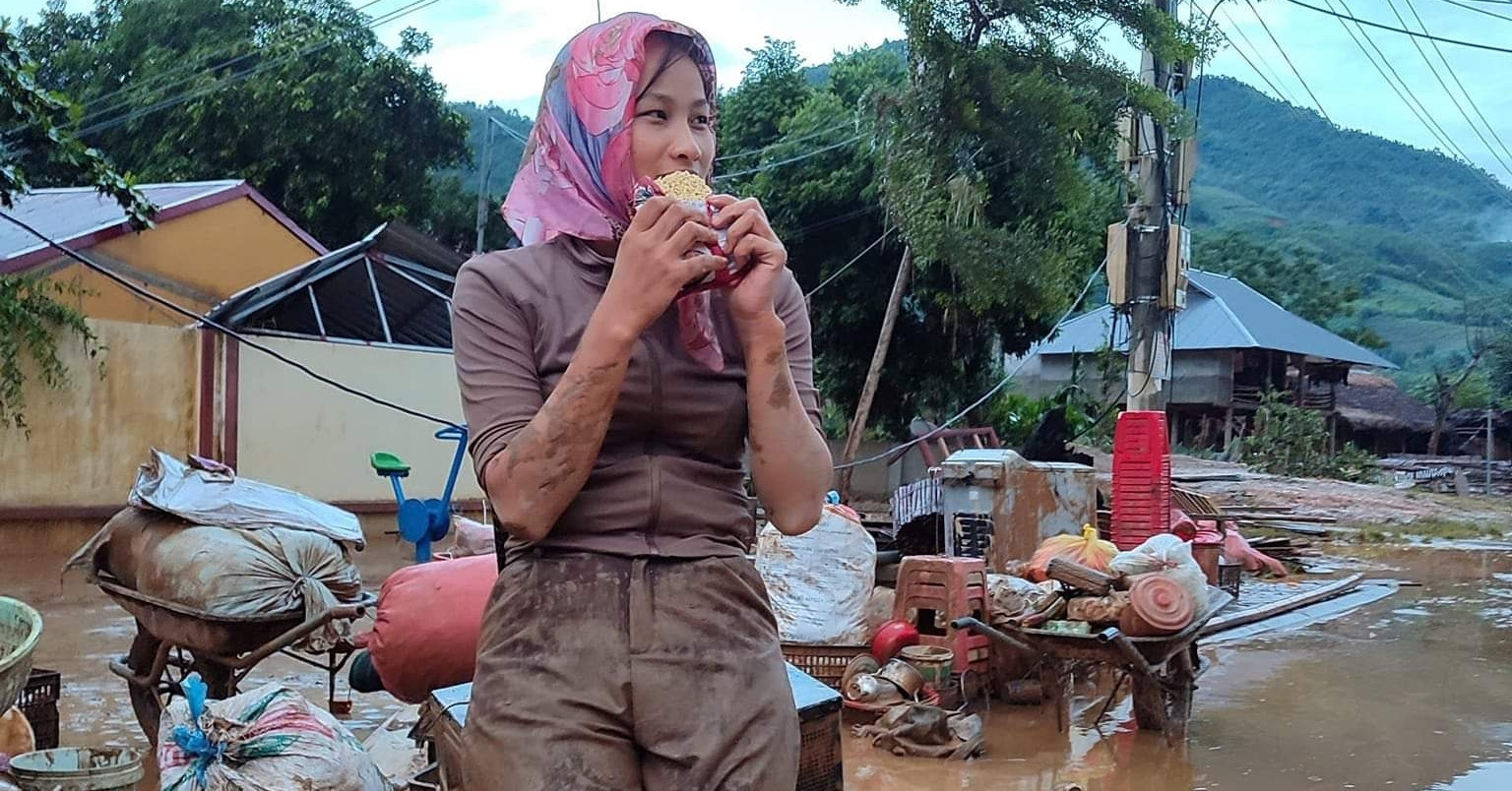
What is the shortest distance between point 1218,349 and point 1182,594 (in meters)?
27.1

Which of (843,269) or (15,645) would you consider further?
(843,269)

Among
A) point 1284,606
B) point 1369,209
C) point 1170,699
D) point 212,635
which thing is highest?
point 1369,209

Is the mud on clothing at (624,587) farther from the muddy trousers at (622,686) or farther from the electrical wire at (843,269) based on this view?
the electrical wire at (843,269)

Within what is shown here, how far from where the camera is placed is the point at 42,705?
4359 mm

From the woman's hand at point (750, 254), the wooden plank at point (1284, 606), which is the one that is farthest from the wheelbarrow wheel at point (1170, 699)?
the woman's hand at point (750, 254)

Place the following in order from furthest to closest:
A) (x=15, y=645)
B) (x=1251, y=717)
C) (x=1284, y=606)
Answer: (x=1284, y=606), (x=1251, y=717), (x=15, y=645)

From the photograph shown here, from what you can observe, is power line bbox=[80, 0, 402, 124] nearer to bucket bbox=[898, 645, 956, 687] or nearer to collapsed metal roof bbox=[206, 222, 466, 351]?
collapsed metal roof bbox=[206, 222, 466, 351]

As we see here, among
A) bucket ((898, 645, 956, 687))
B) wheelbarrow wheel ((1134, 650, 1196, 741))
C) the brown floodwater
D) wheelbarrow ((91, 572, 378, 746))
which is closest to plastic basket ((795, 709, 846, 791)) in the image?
wheelbarrow ((91, 572, 378, 746))

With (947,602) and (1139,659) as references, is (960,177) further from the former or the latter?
(1139,659)

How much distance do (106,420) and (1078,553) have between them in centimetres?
865

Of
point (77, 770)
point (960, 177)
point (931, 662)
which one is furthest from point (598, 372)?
point (960, 177)

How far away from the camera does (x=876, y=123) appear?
14.4 meters

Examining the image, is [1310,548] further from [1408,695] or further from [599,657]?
[599,657]

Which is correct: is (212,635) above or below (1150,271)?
below
